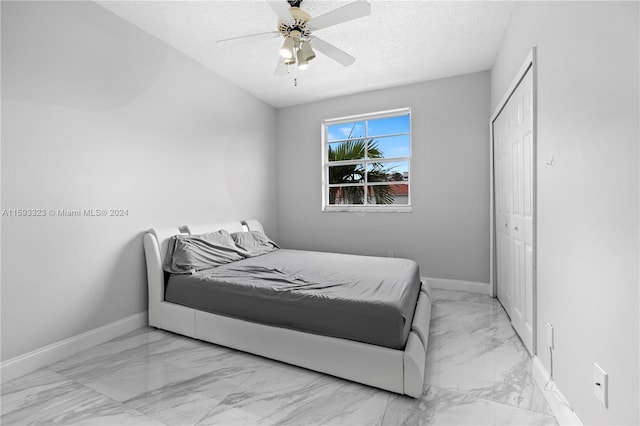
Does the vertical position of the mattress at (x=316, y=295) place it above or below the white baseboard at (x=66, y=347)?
above

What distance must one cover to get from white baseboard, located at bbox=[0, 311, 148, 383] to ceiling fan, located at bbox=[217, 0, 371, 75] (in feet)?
8.59

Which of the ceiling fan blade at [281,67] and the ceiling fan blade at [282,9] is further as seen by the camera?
the ceiling fan blade at [281,67]

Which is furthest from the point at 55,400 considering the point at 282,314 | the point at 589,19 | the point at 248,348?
the point at 589,19

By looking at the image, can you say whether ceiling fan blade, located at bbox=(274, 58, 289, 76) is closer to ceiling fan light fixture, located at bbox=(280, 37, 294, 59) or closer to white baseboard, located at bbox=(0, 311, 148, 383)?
ceiling fan light fixture, located at bbox=(280, 37, 294, 59)

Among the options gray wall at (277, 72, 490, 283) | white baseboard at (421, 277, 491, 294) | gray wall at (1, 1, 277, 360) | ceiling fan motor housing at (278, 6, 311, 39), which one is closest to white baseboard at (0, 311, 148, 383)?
gray wall at (1, 1, 277, 360)

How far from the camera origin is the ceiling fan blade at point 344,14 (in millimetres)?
1863

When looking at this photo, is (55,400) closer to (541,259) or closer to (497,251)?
(541,259)

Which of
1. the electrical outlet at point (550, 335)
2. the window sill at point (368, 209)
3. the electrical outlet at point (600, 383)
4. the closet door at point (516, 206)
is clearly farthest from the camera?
the window sill at point (368, 209)

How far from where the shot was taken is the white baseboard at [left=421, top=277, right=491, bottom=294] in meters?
3.58

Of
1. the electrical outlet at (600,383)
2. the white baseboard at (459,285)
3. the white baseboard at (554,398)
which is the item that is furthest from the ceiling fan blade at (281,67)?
the white baseboard at (459,285)

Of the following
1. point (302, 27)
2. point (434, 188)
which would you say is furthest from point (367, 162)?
point (302, 27)

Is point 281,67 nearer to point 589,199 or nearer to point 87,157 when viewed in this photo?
point 87,157

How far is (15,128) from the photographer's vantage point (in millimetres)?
1914

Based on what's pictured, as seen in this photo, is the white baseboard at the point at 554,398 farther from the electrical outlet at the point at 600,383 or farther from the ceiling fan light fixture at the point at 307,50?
the ceiling fan light fixture at the point at 307,50
